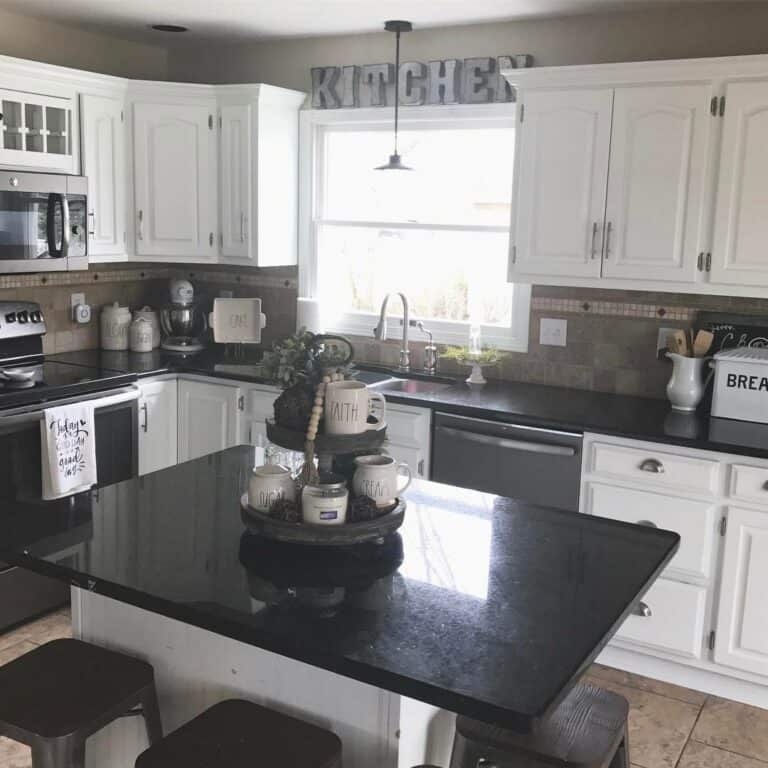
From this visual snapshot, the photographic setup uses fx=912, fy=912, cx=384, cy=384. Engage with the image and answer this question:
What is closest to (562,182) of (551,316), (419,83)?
(551,316)

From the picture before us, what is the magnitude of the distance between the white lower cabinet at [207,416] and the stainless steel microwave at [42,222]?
770 millimetres

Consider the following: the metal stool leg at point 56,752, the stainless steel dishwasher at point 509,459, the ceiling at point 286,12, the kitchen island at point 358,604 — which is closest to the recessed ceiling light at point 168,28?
the ceiling at point 286,12

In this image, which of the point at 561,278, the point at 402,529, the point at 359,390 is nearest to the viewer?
the point at 359,390

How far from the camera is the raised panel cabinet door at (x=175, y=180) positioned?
4.38 m

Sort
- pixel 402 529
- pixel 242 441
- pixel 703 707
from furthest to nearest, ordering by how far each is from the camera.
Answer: pixel 242 441 < pixel 703 707 < pixel 402 529

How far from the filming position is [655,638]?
11.2ft

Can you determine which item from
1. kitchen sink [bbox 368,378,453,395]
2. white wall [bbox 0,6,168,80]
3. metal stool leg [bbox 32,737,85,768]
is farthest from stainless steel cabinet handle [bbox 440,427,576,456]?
white wall [bbox 0,6,168,80]

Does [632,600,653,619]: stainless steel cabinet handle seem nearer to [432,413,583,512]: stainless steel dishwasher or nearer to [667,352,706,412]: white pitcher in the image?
[432,413,583,512]: stainless steel dishwasher

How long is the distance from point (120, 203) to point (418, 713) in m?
3.24

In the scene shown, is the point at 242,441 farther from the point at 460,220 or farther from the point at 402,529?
the point at 402,529

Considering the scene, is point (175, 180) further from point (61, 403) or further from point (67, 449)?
point (67, 449)

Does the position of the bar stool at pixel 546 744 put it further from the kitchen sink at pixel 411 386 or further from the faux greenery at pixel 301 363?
the kitchen sink at pixel 411 386

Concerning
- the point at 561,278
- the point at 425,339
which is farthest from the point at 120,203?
the point at 561,278

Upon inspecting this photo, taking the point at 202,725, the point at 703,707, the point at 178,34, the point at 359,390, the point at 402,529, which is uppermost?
the point at 178,34
